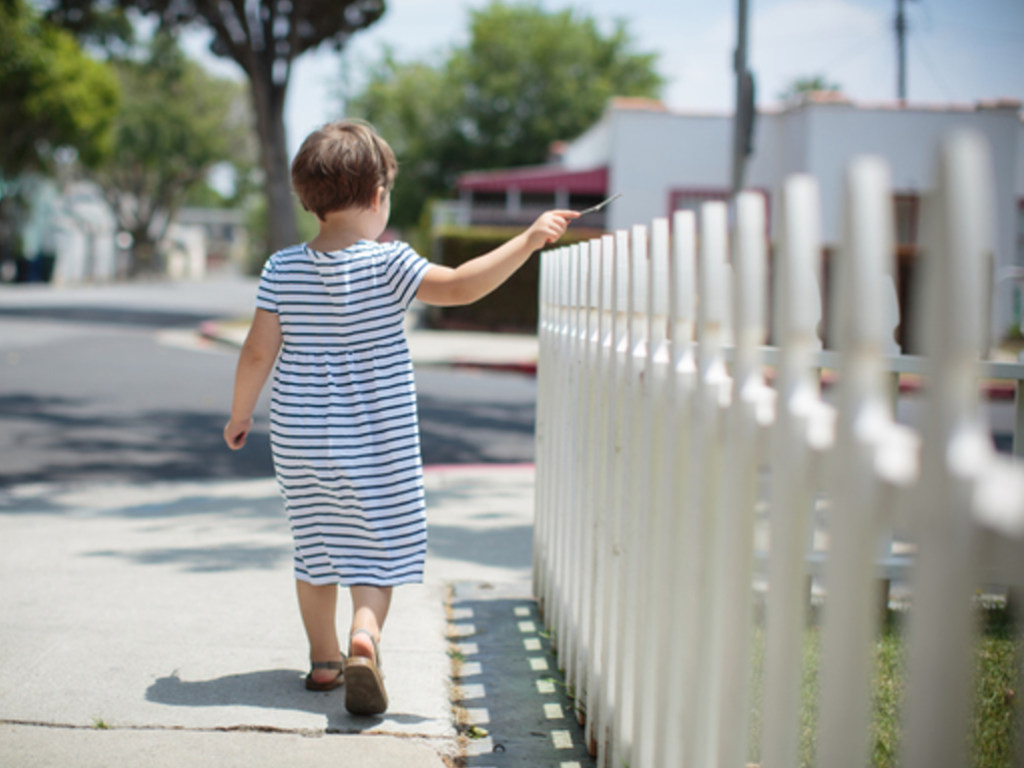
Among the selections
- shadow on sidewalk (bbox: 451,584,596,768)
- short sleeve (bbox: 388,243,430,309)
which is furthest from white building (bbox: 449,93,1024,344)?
short sleeve (bbox: 388,243,430,309)

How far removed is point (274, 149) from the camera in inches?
818

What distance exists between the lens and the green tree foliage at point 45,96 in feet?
109

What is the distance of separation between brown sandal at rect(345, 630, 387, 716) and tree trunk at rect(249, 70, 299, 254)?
731 inches

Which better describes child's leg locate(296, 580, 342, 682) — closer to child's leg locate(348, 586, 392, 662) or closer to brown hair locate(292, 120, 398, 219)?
child's leg locate(348, 586, 392, 662)

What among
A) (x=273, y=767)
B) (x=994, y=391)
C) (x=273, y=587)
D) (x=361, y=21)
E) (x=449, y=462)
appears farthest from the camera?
(x=361, y=21)

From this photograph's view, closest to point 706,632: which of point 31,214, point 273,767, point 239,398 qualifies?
point 273,767

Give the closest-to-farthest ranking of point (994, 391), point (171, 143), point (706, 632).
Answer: point (706, 632) < point (994, 391) < point (171, 143)

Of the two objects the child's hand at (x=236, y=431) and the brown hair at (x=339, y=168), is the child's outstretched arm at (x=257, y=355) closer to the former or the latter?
the child's hand at (x=236, y=431)

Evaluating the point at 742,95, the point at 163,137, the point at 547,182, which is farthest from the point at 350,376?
the point at 163,137

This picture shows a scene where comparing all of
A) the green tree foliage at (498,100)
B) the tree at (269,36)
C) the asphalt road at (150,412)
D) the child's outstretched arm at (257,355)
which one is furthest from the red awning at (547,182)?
the child's outstretched arm at (257,355)

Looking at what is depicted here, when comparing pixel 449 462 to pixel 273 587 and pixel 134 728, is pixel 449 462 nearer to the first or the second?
pixel 273 587

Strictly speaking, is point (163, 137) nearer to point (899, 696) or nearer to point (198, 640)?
point (198, 640)

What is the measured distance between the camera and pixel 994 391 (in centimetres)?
1253

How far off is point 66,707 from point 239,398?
909 mm
